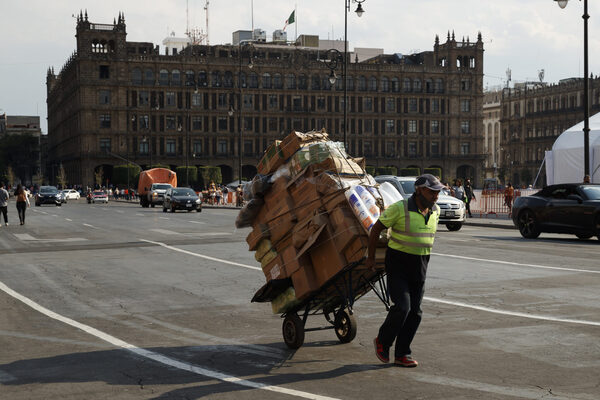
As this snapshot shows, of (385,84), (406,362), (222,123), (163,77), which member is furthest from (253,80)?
(406,362)

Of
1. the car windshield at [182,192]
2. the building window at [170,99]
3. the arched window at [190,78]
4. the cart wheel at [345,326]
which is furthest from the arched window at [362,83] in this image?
the cart wheel at [345,326]

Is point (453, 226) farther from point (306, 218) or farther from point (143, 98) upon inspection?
point (143, 98)

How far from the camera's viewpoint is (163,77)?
115m

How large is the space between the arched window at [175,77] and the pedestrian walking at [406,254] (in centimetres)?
11094

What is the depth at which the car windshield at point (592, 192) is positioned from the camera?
2201 cm

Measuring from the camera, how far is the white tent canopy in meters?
35.0

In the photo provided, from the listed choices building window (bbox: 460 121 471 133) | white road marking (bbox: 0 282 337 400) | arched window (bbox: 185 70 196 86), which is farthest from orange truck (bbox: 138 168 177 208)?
building window (bbox: 460 121 471 133)

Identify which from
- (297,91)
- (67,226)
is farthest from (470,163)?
(67,226)

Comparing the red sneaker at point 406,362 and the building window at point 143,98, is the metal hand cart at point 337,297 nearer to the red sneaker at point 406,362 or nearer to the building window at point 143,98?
the red sneaker at point 406,362

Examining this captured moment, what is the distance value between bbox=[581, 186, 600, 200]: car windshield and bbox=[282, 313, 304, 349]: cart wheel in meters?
16.1

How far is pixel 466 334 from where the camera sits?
28.1 feet

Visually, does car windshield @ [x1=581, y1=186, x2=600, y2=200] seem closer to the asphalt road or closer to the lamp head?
the asphalt road

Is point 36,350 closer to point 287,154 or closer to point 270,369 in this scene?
point 270,369

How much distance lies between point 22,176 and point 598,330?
191909 millimetres
